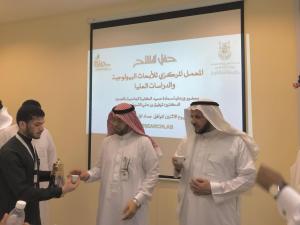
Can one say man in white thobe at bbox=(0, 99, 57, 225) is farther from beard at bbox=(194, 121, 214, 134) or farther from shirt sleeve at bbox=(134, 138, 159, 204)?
beard at bbox=(194, 121, 214, 134)

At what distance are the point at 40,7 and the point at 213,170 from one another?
3.08 metres

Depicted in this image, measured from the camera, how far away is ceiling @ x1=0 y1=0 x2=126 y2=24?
13.3 ft

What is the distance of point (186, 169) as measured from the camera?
2654 mm

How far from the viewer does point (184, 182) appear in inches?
104

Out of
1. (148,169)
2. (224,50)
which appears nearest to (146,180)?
(148,169)

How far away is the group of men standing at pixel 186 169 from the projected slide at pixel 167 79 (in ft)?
2.57

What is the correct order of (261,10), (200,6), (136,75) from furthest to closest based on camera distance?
(136,75) → (200,6) → (261,10)

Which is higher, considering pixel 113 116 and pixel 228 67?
pixel 228 67

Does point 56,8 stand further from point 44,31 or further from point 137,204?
point 137,204

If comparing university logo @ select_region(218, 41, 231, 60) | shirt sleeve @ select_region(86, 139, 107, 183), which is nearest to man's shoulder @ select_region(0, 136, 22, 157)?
shirt sleeve @ select_region(86, 139, 107, 183)

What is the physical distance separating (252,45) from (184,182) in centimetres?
153

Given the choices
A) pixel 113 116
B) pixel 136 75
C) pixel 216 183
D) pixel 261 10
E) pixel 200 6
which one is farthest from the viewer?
pixel 136 75

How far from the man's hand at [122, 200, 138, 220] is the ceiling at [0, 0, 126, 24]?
2.45m

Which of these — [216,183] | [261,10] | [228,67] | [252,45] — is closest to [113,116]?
[216,183]
